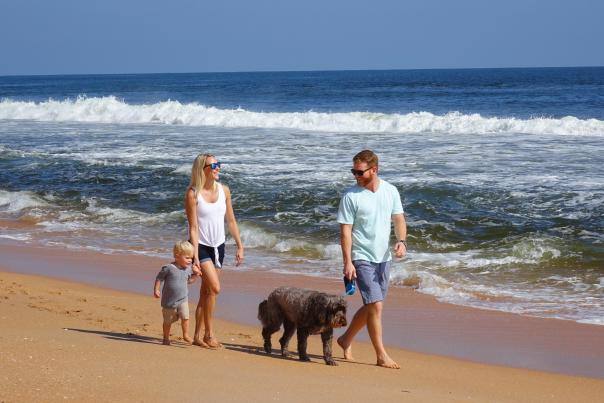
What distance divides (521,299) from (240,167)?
12221 millimetres

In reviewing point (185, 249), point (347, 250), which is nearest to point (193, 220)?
point (185, 249)

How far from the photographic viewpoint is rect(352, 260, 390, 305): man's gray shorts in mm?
6797

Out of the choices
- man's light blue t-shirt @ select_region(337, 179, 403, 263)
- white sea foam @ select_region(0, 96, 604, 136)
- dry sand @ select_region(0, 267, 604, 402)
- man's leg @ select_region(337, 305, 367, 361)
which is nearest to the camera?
dry sand @ select_region(0, 267, 604, 402)

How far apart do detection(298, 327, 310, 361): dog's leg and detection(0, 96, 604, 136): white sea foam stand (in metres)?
24.1

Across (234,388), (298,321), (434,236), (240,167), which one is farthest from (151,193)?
(234,388)

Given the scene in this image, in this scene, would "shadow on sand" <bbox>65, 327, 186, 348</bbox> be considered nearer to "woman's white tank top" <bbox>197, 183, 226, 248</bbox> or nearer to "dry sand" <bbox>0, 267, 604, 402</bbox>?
"dry sand" <bbox>0, 267, 604, 402</bbox>

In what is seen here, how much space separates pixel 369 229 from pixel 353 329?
959 mm

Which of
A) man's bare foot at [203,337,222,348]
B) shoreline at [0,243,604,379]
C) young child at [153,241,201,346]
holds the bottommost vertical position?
shoreline at [0,243,604,379]

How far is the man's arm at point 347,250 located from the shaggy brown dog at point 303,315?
30 centimetres

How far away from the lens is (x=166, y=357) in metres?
6.53

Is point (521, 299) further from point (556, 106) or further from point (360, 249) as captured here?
point (556, 106)

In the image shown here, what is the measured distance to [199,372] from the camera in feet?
19.9

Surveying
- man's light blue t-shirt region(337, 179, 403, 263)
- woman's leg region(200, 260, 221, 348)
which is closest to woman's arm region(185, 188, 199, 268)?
woman's leg region(200, 260, 221, 348)

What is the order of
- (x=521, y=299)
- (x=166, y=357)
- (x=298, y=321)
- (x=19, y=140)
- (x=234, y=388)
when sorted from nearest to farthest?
(x=234, y=388) → (x=166, y=357) → (x=298, y=321) → (x=521, y=299) → (x=19, y=140)
